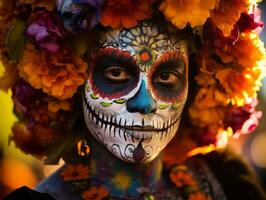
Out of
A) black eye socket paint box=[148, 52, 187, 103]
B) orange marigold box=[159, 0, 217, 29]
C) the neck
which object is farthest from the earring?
orange marigold box=[159, 0, 217, 29]

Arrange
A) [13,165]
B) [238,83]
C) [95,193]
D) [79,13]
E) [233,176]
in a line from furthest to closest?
[13,165], [233,176], [238,83], [95,193], [79,13]

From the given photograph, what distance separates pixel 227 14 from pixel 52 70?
0.68 metres

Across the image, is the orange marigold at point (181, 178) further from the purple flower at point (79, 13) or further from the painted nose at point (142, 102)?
the purple flower at point (79, 13)

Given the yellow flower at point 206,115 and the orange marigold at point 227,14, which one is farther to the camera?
the yellow flower at point 206,115

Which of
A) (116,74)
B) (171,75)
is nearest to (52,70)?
(116,74)

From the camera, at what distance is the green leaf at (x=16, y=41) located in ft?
8.35

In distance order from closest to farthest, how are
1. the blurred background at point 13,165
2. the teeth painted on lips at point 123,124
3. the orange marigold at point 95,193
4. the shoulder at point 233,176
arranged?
the teeth painted on lips at point 123,124
the orange marigold at point 95,193
the shoulder at point 233,176
the blurred background at point 13,165

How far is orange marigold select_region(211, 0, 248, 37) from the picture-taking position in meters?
2.55

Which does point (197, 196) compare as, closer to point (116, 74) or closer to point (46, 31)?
point (116, 74)

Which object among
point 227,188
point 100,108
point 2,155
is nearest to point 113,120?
point 100,108

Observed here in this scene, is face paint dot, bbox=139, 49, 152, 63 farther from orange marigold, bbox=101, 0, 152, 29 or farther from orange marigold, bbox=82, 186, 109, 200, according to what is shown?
orange marigold, bbox=82, 186, 109, 200

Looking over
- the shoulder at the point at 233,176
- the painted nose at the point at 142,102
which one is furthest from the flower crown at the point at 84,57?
the painted nose at the point at 142,102

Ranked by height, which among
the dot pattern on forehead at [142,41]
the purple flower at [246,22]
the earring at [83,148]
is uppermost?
the purple flower at [246,22]

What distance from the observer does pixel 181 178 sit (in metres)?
2.86
